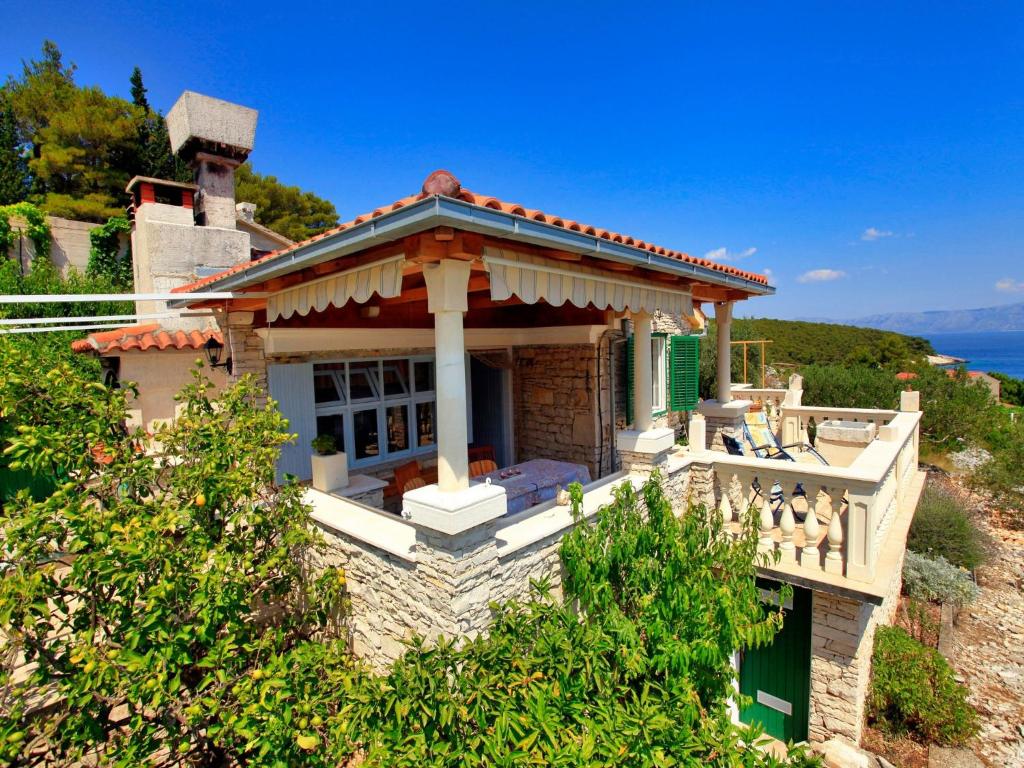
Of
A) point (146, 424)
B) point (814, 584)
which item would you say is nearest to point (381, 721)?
point (814, 584)

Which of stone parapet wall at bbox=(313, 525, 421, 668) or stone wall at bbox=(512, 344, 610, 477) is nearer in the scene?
stone parapet wall at bbox=(313, 525, 421, 668)

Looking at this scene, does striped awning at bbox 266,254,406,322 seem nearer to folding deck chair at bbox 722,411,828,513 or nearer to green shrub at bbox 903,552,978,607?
folding deck chair at bbox 722,411,828,513

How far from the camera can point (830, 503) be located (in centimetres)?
593

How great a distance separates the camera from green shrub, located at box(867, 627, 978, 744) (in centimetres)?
556

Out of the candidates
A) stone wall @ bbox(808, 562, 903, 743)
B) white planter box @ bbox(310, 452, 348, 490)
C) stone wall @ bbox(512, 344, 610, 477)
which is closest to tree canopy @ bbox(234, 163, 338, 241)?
stone wall @ bbox(512, 344, 610, 477)

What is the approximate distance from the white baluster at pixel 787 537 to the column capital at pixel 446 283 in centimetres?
431

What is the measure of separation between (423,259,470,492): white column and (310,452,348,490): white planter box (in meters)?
2.59

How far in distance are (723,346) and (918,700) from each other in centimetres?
589

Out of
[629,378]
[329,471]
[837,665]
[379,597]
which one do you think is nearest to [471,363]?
[629,378]

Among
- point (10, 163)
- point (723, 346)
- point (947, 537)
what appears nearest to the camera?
point (947, 537)

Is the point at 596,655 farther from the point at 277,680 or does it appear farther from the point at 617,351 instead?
the point at 617,351

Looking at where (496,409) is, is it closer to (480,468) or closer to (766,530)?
(480,468)

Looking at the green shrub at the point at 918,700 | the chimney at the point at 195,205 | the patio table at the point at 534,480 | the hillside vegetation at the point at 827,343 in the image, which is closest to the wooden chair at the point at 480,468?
the patio table at the point at 534,480

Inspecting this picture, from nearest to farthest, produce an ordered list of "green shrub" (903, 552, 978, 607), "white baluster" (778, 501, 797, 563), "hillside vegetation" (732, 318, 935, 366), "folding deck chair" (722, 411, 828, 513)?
1. "white baluster" (778, 501, 797, 563)
2. "folding deck chair" (722, 411, 828, 513)
3. "green shrub" (903, 552, 978, 607)
4. "hillside vegetation" (732, 318, 935, 366)
